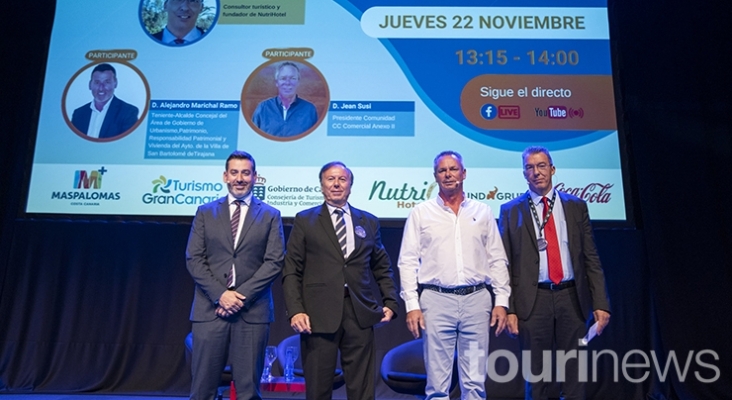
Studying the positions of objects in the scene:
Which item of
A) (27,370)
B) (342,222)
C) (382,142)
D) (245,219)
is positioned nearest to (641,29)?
(382,142)

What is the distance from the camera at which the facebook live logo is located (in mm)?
3859

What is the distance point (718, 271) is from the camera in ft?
12.5

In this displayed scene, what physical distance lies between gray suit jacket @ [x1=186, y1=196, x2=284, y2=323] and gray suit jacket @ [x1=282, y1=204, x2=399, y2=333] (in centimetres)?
15

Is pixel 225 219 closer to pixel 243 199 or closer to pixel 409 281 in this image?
pixel 243 199

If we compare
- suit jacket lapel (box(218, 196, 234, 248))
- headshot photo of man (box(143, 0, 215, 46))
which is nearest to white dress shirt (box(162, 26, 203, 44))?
headshot photo of man (box(143, 0, 215, 46))

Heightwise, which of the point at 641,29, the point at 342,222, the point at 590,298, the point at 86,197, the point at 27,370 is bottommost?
the point at 27,370

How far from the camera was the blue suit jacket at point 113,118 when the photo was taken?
3.89m

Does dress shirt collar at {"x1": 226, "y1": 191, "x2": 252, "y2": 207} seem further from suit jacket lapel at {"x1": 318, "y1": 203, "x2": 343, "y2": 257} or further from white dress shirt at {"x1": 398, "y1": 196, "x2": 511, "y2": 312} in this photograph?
white dress shirt at {"x1": 398, "y1": 196, "x2": 511, "y2": 312}

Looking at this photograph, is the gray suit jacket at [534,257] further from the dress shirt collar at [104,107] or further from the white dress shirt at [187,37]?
the dress shirt collar at [104,107]

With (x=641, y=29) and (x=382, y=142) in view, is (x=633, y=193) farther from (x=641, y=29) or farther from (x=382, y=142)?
(x=382, y=142)

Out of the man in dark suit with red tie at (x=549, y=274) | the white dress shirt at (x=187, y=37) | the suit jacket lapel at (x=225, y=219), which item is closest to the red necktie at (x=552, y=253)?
the man in dark suit with red tie at (x=549, y=274)

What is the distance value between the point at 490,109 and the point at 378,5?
1195 millimetres

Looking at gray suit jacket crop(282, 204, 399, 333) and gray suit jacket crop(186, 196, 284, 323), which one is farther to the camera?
gray suit jacket crop(186, 196, 284, 323)

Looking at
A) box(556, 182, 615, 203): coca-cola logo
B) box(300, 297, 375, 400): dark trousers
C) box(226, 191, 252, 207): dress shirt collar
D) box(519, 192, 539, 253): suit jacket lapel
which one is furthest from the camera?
box(556, 182, 615, 203): coca-cola logo
